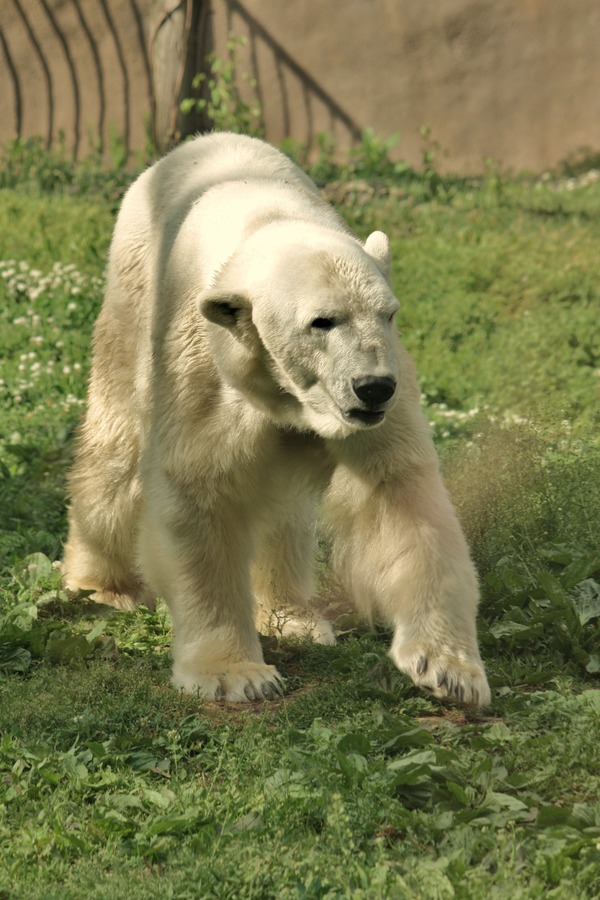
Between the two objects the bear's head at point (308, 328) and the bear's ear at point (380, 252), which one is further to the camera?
the bear's ear at point (380, 252)

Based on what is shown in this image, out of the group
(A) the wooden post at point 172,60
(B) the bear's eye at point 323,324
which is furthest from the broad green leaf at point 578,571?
(A) the wooden post at point 172,60

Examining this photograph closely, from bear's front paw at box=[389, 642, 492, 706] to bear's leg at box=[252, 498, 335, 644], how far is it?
1.12m

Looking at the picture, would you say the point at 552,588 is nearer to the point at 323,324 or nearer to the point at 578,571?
the point at 578,571

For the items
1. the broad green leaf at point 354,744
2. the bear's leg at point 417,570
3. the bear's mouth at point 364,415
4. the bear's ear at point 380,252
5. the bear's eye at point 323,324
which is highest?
the bear's ear at point 380,252

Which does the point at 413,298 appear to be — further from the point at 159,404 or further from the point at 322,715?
the point at 322,715

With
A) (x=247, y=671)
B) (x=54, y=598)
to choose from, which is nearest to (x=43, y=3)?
(x=54, y=598)

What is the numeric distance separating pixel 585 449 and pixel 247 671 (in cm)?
187

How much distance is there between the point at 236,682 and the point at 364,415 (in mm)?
1004

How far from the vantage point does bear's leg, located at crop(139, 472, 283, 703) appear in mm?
3873

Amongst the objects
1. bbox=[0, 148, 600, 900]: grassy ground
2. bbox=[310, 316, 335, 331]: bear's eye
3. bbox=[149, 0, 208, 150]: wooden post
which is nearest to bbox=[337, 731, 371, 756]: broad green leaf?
bbox=[0, 148, 600, 900]: grassy ground

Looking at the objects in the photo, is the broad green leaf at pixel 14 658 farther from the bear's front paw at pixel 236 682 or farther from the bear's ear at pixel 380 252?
the bear's ear at pixel 380 252

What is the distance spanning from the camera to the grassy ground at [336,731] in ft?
8.57

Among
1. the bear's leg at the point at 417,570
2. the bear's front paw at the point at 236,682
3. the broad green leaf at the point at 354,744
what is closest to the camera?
the broad green leaf at the point at 354,744

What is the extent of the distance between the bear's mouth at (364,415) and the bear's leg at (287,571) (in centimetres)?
142
